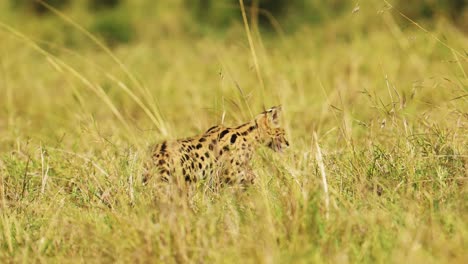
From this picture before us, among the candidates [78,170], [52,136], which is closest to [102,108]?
[52,136]

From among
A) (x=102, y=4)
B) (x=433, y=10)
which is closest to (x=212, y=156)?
(x=433, y=10)

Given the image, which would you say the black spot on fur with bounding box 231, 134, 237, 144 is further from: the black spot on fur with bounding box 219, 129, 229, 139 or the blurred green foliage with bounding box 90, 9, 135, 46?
the blurred green foliage with bounding box 90, 9, 135, 46

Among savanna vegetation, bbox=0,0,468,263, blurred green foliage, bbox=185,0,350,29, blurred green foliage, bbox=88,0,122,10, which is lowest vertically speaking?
savanna vegetation, bbox=0,0,468,263

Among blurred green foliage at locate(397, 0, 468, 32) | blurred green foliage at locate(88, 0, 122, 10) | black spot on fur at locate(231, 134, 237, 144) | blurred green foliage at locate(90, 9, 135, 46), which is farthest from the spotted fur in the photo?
blurred green foliage at locate(88, 0, 122, 10)

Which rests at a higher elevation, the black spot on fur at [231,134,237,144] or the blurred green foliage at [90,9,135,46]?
the blurred green foliage at [90,9,135,46]

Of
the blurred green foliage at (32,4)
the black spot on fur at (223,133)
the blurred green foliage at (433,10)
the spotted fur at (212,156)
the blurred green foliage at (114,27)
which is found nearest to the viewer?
the spotted fur at (212,156)

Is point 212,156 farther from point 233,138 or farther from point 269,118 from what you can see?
point 269,118

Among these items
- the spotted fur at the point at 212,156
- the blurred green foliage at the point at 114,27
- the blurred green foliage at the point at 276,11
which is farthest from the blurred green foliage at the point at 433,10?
the spotted fur at the point at 212,156

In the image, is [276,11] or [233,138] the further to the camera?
[276,11]

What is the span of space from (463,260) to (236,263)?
0.80 meters

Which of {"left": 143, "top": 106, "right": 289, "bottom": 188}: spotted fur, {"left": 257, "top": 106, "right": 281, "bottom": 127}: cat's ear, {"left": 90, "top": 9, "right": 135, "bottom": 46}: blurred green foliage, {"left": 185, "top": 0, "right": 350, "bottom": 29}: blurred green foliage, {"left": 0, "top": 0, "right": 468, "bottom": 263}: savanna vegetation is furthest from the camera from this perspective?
{"left": 90, "top": 9, "right": 135, "bottom": 46}: blurred green foliage

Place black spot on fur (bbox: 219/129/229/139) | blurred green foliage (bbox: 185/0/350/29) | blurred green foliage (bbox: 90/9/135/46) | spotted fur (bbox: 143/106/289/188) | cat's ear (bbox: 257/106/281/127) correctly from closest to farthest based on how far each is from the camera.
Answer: spotted fur (bbox: 143/106/289/188)
black spot on fur (bbox: 219/129/229/139)
cat's ear (bbox: 257/106/281/127)
blurred green foliage (bbox: 185/0/350/29)
blurred green foliage (bbox: 90/9/135/46)

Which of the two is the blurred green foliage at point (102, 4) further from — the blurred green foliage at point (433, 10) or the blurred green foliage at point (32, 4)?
the blurred green foliage at point (433, 10)

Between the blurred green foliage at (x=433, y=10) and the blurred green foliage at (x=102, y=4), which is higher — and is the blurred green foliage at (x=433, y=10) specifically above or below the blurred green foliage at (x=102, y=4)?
below
